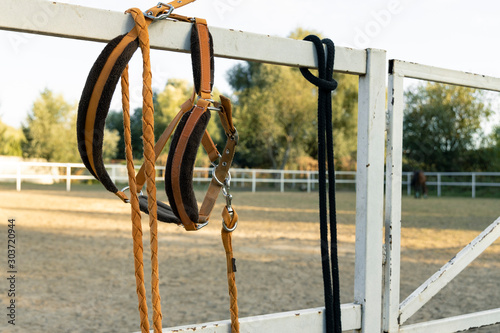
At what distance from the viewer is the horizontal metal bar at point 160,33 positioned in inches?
29.9

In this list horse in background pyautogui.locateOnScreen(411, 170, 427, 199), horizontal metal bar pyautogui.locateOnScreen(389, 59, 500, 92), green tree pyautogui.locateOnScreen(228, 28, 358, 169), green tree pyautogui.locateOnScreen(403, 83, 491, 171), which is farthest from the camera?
green tree pyautogui.locateOnScreen(228, 28, 358, 169)

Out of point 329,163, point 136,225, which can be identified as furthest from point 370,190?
point 136,225

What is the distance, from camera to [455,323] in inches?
48.4

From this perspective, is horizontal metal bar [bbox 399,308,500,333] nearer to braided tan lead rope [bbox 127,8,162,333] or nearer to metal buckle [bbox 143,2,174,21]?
braided tan lead rope [bbox 127,8,162,333]

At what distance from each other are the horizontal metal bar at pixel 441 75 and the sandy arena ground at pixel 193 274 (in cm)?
155

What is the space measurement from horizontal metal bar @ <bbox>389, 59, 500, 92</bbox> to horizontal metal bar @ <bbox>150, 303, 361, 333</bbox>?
23.0 inches

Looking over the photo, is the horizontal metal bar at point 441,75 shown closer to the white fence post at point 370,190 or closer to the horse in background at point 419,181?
the white fence post at point 370,190

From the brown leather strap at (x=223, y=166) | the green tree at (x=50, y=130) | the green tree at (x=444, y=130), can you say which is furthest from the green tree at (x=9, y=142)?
the brown leather strap at (x=223, y=166)

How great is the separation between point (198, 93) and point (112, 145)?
23812 millimetres

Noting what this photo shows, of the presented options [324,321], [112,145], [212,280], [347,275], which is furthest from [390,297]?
[112,145]

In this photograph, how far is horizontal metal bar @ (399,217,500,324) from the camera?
1188 millimetres

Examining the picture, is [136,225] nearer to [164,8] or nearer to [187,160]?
[187,160]

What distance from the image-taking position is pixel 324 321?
1038 mm

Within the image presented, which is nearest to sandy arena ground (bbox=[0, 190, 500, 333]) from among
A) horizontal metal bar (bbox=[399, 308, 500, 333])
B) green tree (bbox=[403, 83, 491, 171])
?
horizontal metal bar (bbox=[399, 308, 500, 333])
